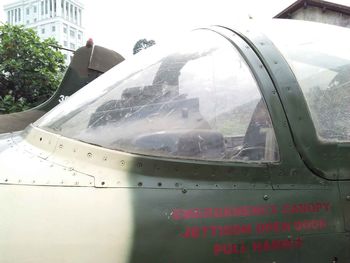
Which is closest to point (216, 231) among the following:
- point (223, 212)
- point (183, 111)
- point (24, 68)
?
point (223, 212)

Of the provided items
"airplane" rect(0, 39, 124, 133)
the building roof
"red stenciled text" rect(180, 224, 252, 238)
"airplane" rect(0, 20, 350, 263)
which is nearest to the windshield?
"airplane" rect(0, 20, 350, 263)

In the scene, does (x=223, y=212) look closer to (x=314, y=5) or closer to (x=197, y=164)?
(x=197, y=164)

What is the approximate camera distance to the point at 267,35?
8.48 ft

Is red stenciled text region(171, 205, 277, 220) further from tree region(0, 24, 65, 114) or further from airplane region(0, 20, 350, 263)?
tree region(0, 24, 65, 114)

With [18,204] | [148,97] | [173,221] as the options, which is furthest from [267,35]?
[18,204]

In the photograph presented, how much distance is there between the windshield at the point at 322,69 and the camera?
93.8 inches

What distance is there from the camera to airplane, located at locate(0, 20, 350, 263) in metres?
1.98

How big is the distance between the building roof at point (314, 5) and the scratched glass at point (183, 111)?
13964 millimetres

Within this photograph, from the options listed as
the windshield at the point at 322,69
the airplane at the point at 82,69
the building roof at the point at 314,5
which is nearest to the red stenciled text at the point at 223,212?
the windshield at the point at 322,69

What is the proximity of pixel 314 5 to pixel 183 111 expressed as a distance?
51.6ft

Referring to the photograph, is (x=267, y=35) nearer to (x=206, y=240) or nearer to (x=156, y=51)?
(x=156, y=51)

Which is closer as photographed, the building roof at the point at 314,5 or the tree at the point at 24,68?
the tree at the point at 24,68

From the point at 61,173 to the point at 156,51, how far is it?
1032 mm

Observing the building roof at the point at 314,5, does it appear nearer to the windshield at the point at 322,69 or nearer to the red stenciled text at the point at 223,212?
the windshield at the point at 322,69
